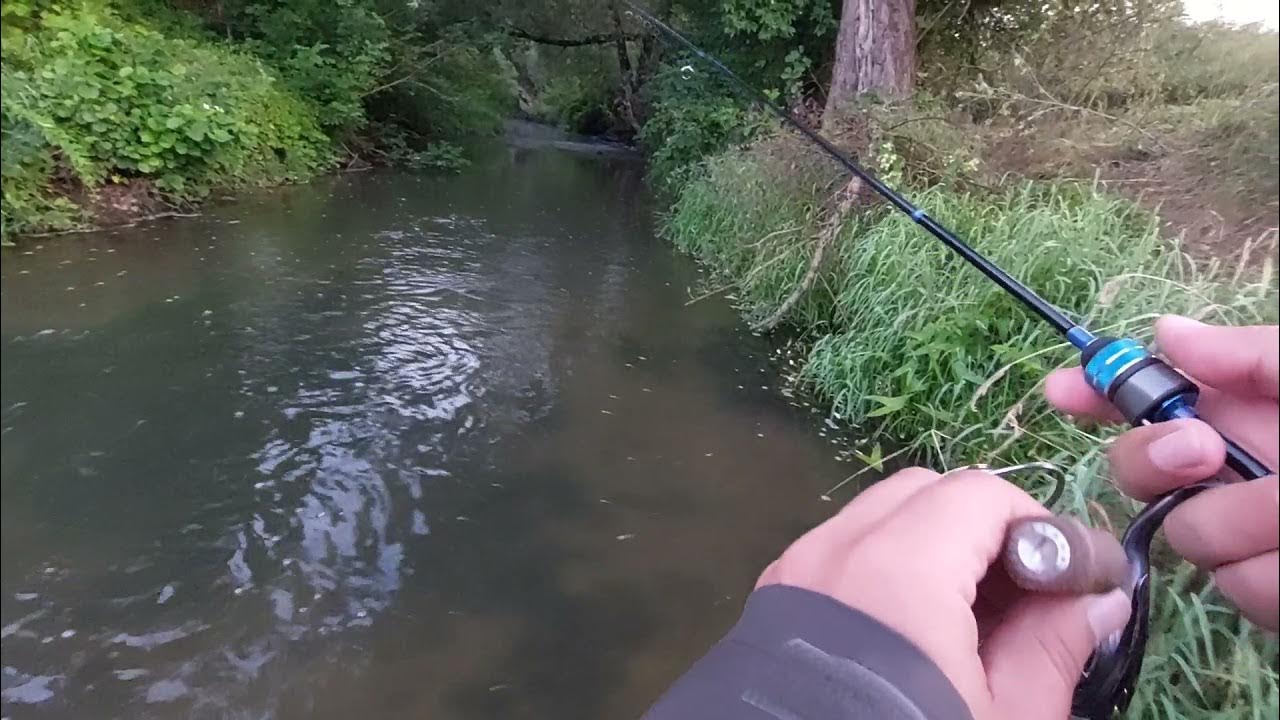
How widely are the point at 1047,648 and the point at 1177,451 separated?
27 centimetres

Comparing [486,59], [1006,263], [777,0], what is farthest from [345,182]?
[777,0]

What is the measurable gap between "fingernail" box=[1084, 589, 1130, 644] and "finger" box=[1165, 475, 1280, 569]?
10cm

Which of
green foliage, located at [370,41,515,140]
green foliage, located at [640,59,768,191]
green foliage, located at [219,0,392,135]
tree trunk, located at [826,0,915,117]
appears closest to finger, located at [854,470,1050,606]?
green foliage, located at [219,0,392,135]

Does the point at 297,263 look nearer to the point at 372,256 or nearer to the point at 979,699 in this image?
the point at 372,256

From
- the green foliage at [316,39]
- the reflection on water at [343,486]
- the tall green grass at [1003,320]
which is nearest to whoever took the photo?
the reflection on water at [343,486]

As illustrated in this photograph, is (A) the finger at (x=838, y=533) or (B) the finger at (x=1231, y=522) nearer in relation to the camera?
(B) the finger at (x=1231, y=522)

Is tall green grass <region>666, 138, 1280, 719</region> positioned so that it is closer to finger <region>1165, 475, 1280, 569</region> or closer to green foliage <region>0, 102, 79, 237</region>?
finger <region>1165, 475, 1280, 569</region>

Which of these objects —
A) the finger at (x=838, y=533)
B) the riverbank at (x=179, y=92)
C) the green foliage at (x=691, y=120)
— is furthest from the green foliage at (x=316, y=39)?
the green foliage at (x=691, y=120)

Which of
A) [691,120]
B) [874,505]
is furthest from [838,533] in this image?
[691,120]

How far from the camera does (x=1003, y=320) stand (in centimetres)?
332

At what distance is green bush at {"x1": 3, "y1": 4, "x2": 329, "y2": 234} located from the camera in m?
0.73

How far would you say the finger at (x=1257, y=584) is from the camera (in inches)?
31.9

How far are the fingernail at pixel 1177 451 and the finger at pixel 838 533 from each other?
0.25m

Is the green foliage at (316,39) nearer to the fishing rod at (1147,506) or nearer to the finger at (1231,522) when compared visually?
the fishing rod at (1147,506)
